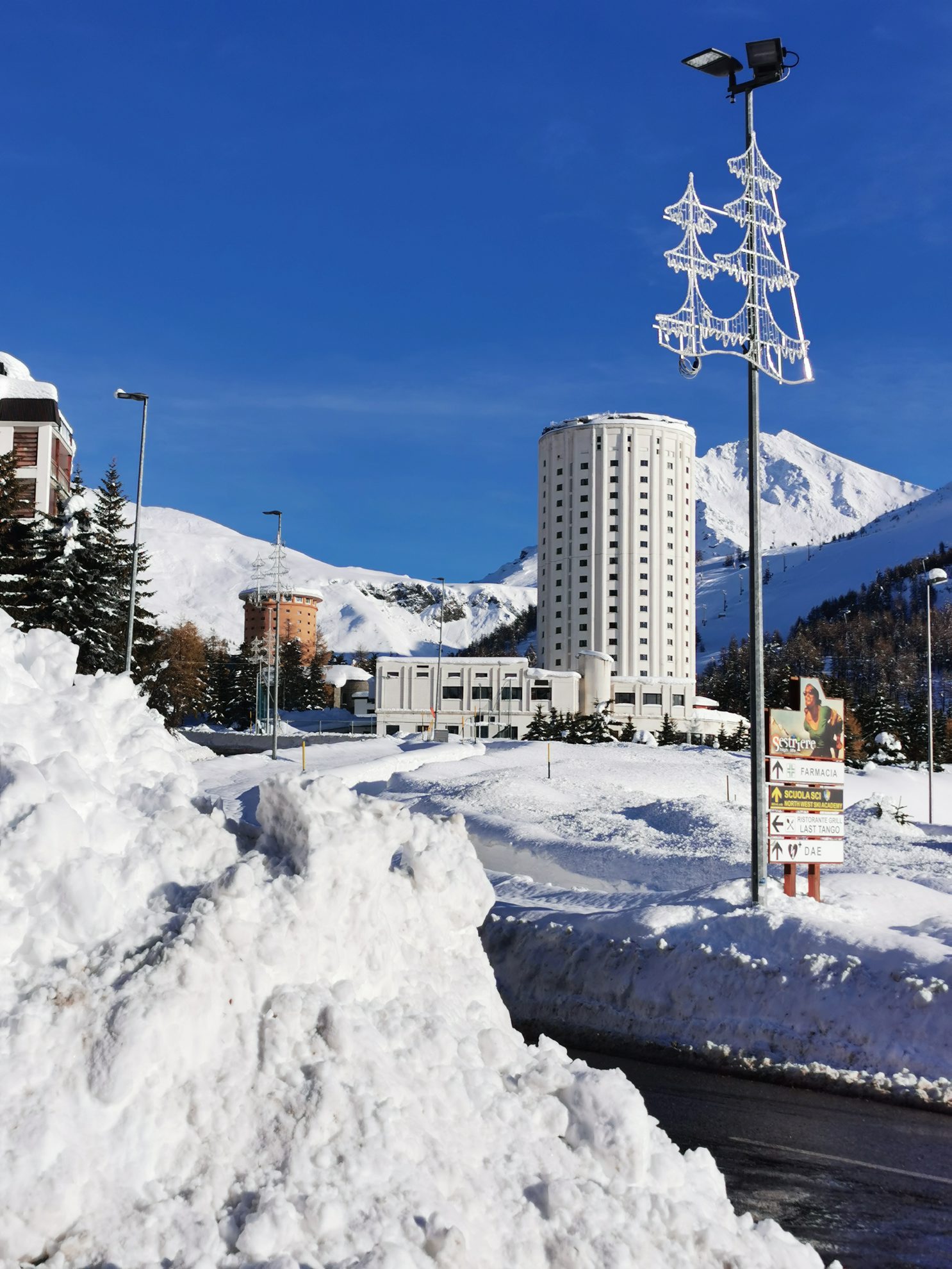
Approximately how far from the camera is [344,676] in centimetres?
14662

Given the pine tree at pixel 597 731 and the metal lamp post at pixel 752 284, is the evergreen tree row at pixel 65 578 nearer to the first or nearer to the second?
Answer: the metal lamp post at pixel 752 284

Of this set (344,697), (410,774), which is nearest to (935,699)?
(344,697)

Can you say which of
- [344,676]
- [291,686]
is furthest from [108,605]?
[344,676]

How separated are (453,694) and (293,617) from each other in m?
94.6

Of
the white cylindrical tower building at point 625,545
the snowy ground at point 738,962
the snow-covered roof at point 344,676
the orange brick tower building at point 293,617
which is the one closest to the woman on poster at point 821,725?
the snowy ground at point 738,962

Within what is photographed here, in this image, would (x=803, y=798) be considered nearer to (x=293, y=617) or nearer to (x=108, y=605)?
(x=108, y=605)

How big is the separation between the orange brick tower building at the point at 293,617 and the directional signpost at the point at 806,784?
6017 inches

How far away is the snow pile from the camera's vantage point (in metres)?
5.59

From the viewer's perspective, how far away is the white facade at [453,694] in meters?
99.8

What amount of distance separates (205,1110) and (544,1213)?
179 cm

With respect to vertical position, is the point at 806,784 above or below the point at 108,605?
below

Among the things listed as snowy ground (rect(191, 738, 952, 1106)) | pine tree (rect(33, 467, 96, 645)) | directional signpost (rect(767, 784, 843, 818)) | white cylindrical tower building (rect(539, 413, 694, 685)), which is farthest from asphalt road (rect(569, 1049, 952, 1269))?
white cylindrical tower building (rect(539, 413, 694, 685))

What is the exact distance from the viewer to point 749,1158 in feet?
32.8

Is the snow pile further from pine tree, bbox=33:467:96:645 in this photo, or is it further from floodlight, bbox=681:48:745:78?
pine tree, bbox=33:467:96:645
